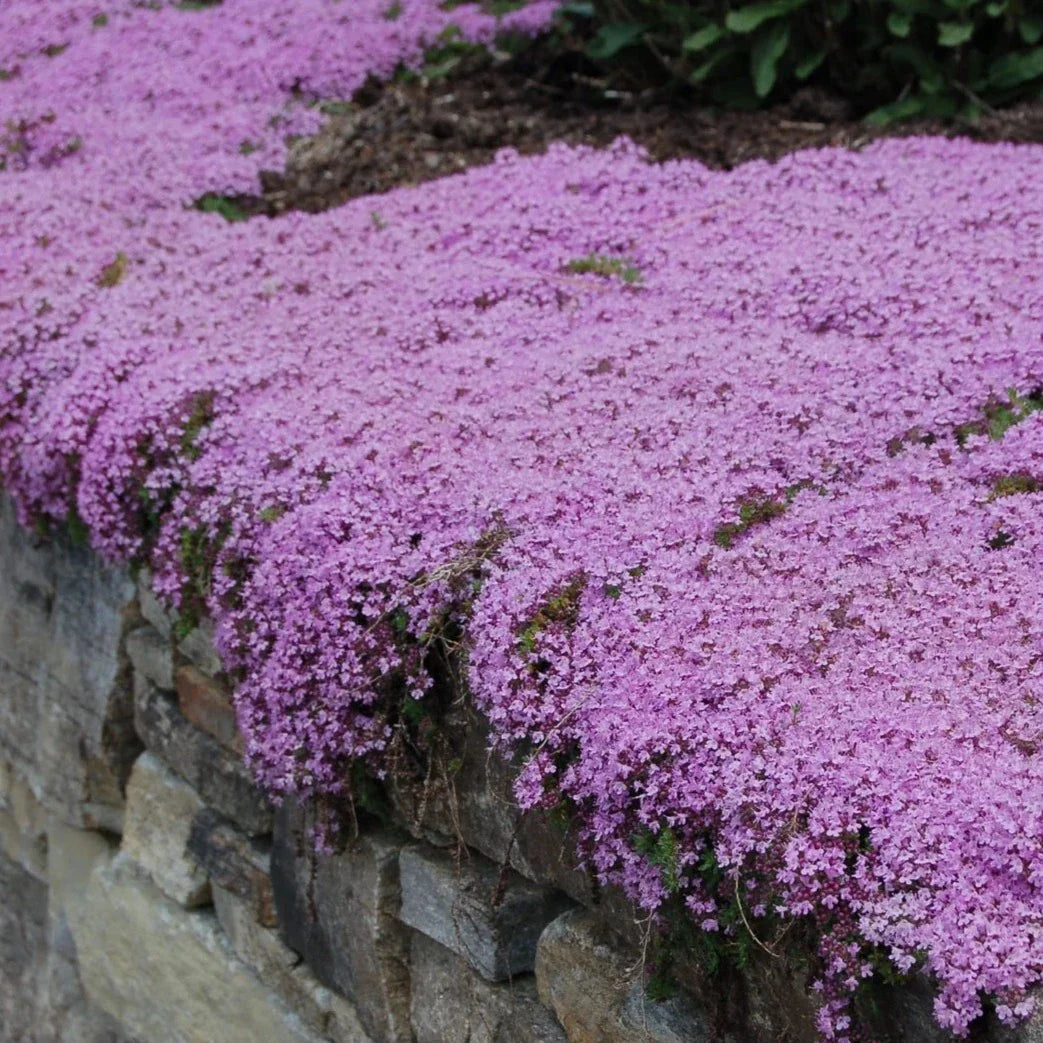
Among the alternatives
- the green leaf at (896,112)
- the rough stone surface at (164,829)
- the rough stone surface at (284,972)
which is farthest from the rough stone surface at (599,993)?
the green leaf at (896,112)

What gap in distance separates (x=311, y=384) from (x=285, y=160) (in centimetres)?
330

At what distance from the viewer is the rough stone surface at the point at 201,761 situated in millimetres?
4387

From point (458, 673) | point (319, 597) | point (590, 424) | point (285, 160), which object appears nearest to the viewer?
point (458, 673)

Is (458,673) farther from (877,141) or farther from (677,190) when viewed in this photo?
(877,141)

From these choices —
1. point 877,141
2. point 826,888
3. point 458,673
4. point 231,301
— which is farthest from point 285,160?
point 826,888

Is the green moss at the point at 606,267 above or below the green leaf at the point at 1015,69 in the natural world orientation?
above

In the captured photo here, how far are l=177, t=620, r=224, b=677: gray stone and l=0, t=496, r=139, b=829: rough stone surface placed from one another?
54cm

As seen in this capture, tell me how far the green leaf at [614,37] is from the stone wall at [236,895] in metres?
3.93

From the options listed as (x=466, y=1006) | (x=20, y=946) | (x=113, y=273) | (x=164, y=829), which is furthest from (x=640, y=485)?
(x=20, y=946)

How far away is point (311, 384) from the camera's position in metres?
4.57

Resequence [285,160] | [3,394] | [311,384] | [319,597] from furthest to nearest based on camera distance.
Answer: [285,160] < [3,394] < [311,384] < [319,597]

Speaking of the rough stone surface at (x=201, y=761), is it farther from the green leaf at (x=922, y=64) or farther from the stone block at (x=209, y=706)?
the green leaf at (x=922, y=64)

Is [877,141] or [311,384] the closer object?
[311,384]

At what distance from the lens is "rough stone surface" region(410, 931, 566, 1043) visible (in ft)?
11.3
